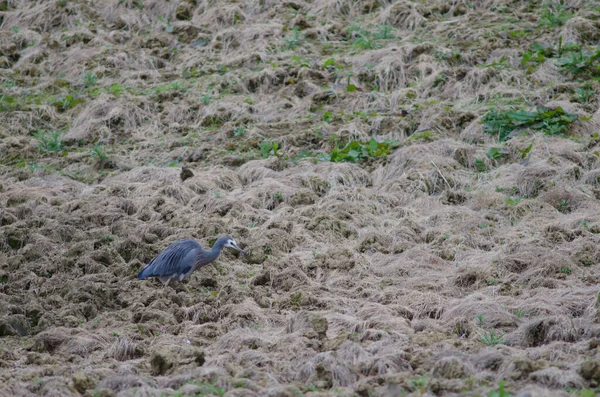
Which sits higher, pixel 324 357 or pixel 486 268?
pixel 324 357

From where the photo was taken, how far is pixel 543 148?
8.96 meters

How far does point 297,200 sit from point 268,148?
56.8 inches

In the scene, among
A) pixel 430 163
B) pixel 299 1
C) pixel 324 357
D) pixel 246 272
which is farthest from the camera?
pixel 299 1

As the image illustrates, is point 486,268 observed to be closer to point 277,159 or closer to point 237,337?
point 237,337

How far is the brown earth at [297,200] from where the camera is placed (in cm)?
532

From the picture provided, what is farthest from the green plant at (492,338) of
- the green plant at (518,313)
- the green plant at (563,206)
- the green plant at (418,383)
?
the green plant at (563,206)

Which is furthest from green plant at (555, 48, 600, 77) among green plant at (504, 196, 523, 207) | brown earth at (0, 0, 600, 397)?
green plant at (504, 196, 523, 207)

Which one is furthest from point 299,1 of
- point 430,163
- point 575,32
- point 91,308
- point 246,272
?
point 91,308

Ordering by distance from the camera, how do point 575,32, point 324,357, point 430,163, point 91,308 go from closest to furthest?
point 324,357, point 91,308, point 430,163, point 575,32

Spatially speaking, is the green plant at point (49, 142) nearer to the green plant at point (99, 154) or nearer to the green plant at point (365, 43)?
the green plant at point (99, 154)

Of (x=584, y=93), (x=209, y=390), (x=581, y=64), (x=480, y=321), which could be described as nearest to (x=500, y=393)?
(x=209, y=390)

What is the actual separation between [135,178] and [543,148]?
15.4 ft

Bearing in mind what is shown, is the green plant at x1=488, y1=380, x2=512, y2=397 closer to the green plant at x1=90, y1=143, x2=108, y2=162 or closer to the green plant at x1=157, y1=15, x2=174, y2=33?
the green plant at x1=90, y1=143, x2=108, y2=162

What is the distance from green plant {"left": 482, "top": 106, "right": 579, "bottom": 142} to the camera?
9.33 m
